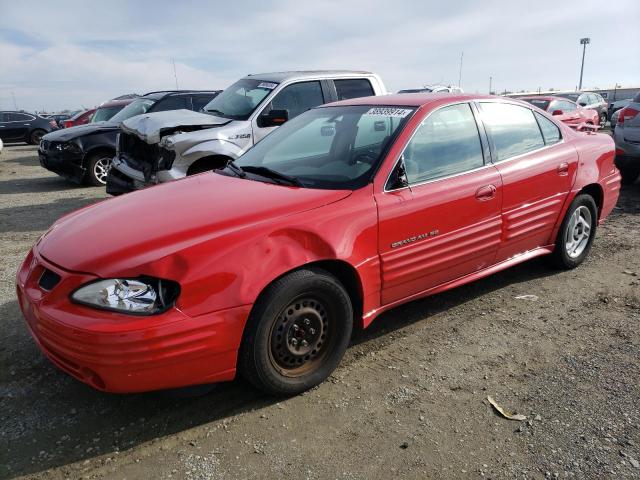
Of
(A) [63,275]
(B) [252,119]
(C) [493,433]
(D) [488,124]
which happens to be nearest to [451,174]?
(D) [488,124]

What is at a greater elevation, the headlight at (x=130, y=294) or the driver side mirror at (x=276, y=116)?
the driver side mirror at (x=276, y=116)

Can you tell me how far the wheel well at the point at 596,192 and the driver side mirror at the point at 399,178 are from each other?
2235 millimetres

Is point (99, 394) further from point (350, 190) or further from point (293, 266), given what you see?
point (350, 190)

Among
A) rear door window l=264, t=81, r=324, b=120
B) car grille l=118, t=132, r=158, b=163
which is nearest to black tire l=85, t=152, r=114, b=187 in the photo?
car grille l=118, t=132, r=158, b=163

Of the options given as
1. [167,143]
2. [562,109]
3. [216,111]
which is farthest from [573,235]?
[562,109]

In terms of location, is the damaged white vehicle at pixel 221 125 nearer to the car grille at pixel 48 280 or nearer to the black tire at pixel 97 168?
the black tire at pixel 97 168

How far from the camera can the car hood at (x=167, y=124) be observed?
6.05 m

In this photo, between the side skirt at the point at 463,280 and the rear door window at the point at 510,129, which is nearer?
the side skirt at the point at 463,280

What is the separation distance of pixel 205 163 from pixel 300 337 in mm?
3765

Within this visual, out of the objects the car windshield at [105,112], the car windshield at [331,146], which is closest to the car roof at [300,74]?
the car windshield at [331,146]

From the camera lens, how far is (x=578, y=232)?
181 inches

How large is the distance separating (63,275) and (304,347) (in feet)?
4.21

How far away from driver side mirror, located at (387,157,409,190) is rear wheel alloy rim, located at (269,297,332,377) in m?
0.87

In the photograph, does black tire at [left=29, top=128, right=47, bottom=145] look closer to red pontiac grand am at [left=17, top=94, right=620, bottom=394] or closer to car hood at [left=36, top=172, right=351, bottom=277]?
red pontiac grand am at [left=17, top=94, right=620, bottom=394]
